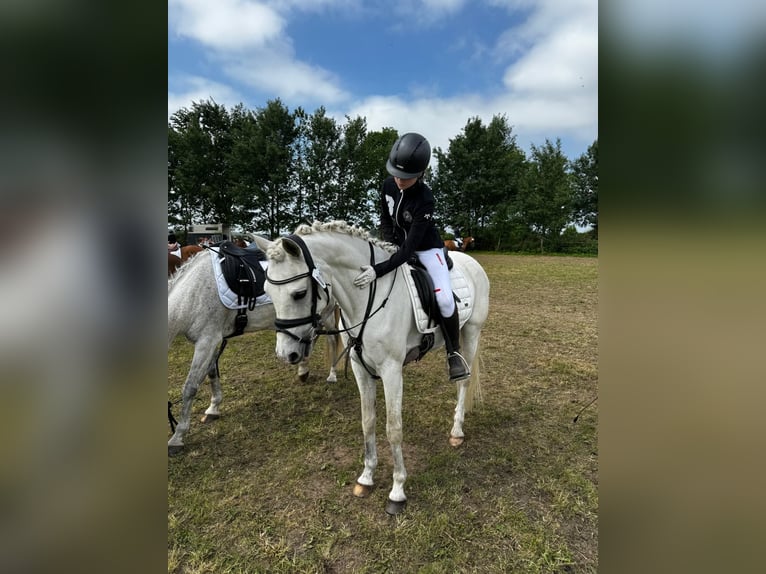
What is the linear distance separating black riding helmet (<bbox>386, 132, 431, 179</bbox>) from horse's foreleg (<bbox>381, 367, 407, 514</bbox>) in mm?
1552

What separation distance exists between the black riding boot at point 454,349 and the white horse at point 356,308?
0.88 feet

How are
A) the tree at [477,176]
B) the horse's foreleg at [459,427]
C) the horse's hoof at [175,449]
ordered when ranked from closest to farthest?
1. the horse's hoof at [175,449]
2. the horse's foreleg at [459,427]
3. the tree at [477,176]

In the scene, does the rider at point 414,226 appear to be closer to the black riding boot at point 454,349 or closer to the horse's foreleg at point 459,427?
the black riding boot at point 454,349

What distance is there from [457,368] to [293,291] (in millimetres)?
1705

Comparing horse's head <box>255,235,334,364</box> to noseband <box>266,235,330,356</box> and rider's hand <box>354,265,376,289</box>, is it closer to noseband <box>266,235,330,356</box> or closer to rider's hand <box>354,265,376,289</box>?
noseband <box>266,235,330,356</box>

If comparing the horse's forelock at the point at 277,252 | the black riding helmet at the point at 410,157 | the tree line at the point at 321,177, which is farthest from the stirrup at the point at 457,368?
the tree line at the point at 321,177

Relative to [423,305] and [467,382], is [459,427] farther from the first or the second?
[423,305]

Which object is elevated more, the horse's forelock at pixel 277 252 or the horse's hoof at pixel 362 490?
the horse's forelock at pixel 277 252

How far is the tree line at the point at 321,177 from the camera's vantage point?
2722 centimetres

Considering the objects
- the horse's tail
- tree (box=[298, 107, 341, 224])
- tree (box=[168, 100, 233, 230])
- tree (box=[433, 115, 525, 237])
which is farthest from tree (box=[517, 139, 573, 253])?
the horse's tail
